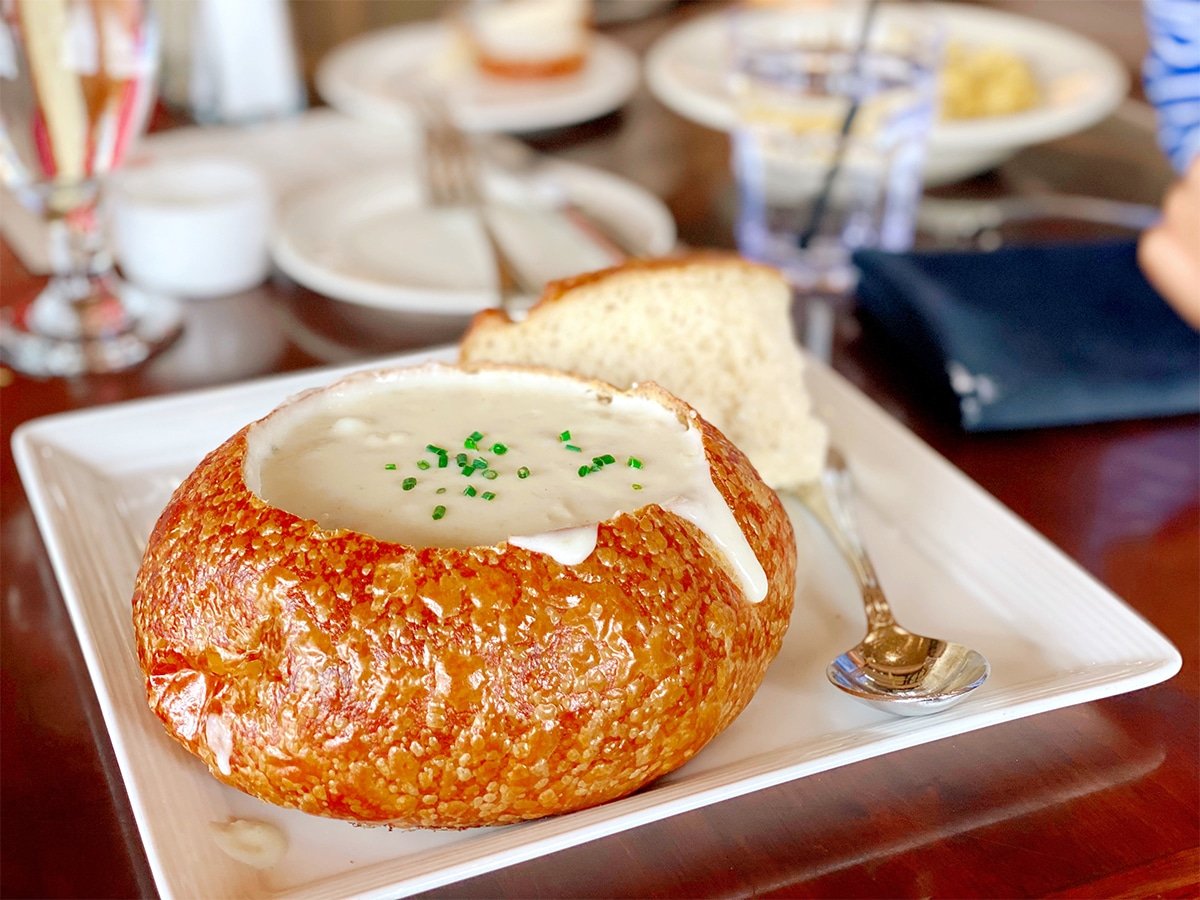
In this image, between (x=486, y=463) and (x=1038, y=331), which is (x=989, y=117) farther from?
(x=486, y=463)

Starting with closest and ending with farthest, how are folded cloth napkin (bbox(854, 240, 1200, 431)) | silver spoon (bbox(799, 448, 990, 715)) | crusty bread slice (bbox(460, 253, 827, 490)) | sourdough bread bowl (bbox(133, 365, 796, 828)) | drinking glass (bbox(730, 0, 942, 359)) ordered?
1. sourdough bread bowl (bbox(133, 365, 796, 828))
2. silver spoon (bbox(799, 448, 990, 715))
3. crusty bread slice (bbox(460, 253, 827, 490))
4. folded cloth napkin (bbox(854, 240, 1200, 431))
5. drinking glass (bbox(730, 0, 942, 359))

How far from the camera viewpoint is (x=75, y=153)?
1.46 metres

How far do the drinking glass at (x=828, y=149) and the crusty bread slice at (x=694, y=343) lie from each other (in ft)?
1.50

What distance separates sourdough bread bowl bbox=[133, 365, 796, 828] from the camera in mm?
739

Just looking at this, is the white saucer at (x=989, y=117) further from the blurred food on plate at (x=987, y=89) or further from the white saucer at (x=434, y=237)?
the white saucer at (x=434, y=237)

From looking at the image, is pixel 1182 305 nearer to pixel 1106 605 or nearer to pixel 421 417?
pixel 1106 605

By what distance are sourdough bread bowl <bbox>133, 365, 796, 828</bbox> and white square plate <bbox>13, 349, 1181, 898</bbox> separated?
31 mm

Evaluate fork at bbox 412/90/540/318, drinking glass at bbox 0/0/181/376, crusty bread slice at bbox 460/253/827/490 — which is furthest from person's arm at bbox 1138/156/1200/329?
drinking glass at bbox 0/0/181/376

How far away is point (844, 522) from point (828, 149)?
2.50 feet

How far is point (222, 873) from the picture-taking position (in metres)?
0.73

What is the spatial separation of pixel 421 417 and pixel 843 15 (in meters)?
1.50

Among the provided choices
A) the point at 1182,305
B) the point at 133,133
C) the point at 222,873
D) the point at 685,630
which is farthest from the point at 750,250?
A: the point at 222,873

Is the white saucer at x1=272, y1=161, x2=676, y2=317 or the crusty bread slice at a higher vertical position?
the crusty bread slice

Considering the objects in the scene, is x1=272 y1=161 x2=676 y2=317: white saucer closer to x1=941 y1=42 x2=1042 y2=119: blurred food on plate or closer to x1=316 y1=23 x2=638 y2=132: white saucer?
x1=316 y1=23 x2=638 y2=132: white saucer
